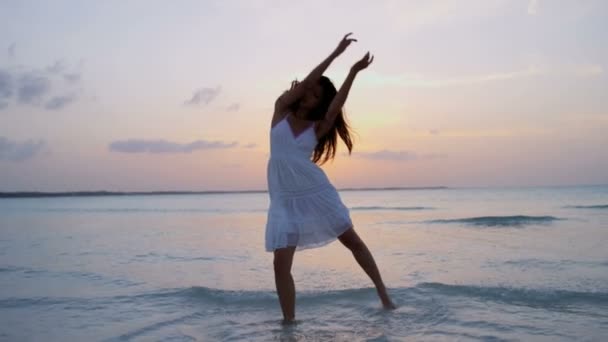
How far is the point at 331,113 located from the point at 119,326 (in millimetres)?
2483

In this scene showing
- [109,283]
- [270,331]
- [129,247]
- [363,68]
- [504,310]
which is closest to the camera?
[363,68]

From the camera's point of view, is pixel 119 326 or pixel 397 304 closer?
pixel 119 326

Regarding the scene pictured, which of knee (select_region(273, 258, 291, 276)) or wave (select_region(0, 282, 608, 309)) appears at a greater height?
knee (select_region(273, 258, 291, 276))

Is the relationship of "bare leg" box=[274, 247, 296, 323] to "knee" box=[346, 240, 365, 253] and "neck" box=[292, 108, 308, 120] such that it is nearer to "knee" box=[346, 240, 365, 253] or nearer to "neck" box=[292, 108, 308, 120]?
"knee" box=[346, 240, 365, 253]

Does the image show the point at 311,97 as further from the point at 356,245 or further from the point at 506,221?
the point at 506,221

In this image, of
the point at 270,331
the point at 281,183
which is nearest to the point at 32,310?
the point at 270,331

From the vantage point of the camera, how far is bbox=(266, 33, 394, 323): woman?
4008 mm

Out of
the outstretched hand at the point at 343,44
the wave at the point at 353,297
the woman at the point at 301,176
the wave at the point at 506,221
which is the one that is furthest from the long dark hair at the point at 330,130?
the wave at the point at 506,221

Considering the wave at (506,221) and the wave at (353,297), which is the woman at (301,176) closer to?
the wave at (353,297)

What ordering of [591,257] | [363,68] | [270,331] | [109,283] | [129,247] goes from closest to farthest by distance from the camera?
[363,68] < [270,331] < [109,283] < [591,257] < [129,247]

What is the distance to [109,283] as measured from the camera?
6.54 metres

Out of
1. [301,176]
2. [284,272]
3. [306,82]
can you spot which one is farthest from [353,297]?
[306,82]

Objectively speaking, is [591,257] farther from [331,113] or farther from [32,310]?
[32,310]

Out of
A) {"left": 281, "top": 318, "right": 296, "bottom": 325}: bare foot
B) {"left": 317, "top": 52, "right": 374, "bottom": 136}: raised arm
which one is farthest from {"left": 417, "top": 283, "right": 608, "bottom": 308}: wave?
{"left": 317, "top": 52, "right": 374, "bottom": 136}: raised arm
